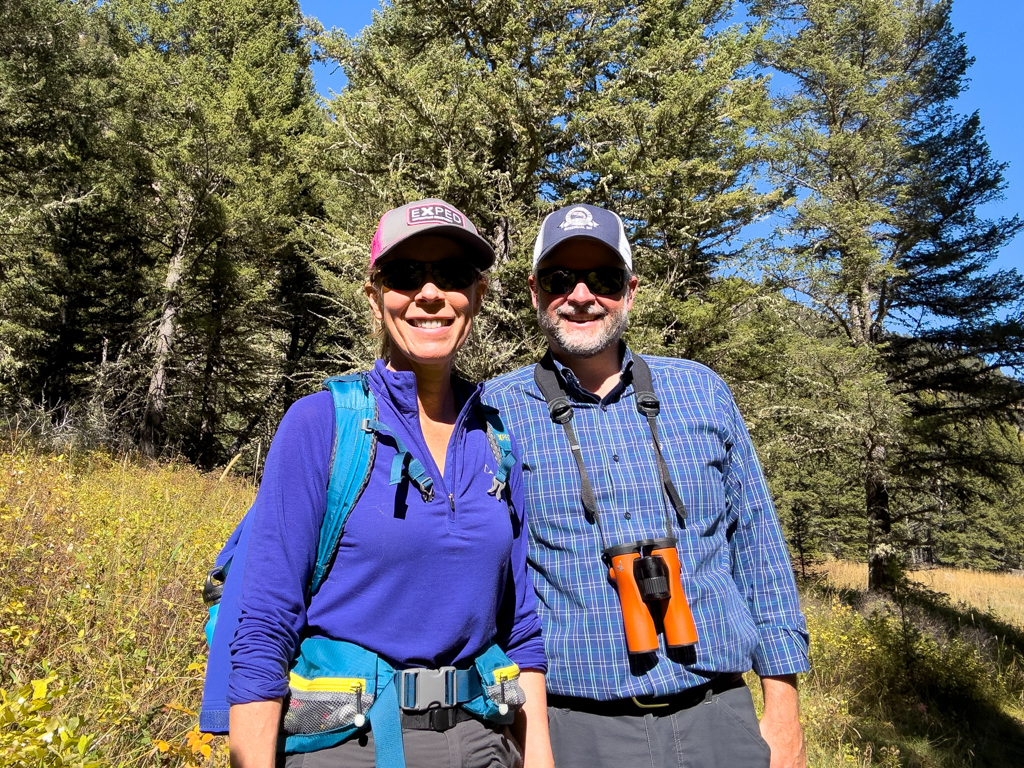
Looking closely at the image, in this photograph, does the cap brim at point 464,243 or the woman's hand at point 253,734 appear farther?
the cap brim at point 464,243

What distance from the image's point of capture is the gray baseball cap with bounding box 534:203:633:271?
2254 mm

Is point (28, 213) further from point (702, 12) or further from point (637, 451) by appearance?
point (702, 12)

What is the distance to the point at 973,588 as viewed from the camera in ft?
66.3

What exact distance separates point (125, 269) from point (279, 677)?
58.1 feet

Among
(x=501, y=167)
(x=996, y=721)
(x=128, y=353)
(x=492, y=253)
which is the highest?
(x=501, y=167)

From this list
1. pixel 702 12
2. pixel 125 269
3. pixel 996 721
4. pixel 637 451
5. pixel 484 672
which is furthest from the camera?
pixel 125 269

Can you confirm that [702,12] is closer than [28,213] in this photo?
No

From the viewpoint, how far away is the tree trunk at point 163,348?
47.4ft

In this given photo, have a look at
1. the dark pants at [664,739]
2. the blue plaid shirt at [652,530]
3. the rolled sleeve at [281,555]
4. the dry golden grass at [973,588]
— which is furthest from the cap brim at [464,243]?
the dry golden grass at [973,588]

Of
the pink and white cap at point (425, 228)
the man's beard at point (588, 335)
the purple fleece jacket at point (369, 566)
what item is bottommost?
the purple fleece jacket at point (369, 566)

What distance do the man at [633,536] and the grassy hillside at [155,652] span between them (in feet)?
4.11

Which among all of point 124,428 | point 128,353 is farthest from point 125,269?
point 124,428

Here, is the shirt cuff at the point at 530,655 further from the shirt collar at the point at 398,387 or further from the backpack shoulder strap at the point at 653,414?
the shirt collar at the point at 398,387

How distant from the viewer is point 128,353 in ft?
52.4
